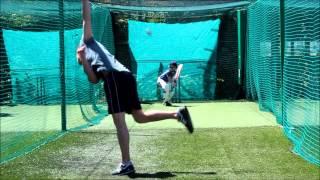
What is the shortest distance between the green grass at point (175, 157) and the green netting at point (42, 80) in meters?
0.91

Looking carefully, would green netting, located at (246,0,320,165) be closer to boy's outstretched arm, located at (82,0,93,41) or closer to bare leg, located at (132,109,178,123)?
bare leg, located at (132,109,178,123)

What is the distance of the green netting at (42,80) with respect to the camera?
10.9 metres

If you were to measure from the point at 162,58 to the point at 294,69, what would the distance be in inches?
421

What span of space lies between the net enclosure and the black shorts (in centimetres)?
197

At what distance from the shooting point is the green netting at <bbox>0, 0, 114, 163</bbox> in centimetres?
1090

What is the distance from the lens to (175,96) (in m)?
20.9

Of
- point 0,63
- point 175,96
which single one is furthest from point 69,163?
point 175,96

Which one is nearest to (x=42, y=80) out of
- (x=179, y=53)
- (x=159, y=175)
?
(x=159, y=175)

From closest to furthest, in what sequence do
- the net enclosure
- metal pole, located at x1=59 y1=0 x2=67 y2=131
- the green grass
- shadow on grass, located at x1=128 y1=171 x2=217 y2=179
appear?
shadow on grass, located at x1=128 y1=171 x2=217 y2=179 < the green grass < the net enclosure < metal pole, located at x1=59 y1=0 x2=67 y2=131

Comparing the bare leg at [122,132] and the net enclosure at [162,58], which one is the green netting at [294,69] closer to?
the net enclosure at [162,58]

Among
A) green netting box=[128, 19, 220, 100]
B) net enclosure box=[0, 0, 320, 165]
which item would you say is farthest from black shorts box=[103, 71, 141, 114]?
green netting box=[128, 19, 220, 100]

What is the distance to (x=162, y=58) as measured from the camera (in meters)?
21.5

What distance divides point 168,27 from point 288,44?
1065 centimetres

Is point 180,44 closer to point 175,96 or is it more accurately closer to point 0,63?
point 175,96
